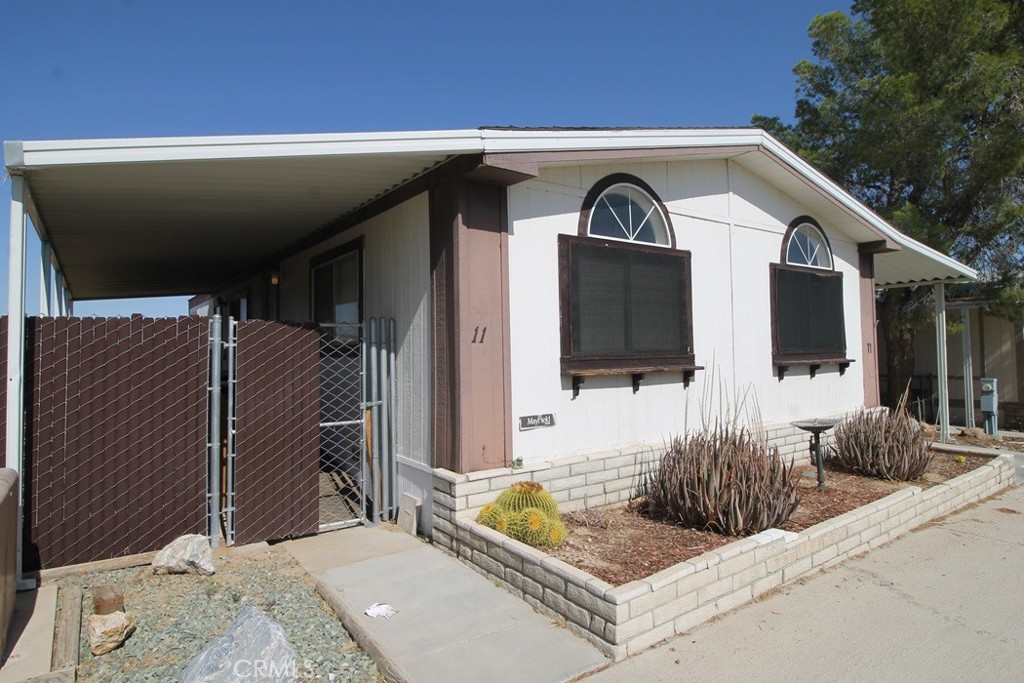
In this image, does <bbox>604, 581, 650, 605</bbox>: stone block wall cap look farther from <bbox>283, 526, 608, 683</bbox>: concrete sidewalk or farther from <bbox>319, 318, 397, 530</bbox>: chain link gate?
<bbox>319, 318, 397, 530</bbox>: chain link gate

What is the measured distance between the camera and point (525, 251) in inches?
214

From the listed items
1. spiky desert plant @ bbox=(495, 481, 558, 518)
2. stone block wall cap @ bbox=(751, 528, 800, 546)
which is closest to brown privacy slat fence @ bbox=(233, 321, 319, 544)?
spiky desert plant @ bbox=(495, 481, 558, 518)

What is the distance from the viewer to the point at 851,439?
24.5ft

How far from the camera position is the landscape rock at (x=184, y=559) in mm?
4398

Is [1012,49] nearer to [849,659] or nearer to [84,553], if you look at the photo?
[849,659]

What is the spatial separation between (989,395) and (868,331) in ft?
13.0

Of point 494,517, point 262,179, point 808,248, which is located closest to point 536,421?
point 494,517

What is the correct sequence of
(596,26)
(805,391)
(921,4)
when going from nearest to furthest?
(805,391) → (596,26) → (921,4)

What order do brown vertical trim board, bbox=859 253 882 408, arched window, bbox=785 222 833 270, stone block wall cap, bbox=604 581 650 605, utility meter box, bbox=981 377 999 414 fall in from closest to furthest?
1. stone block wall cap, bbox=604 581 650 605
2. arched window, bbox=785 222 833 270
3. brown vertical trim board, bbox=859 253 882 408
4. utility meter box, bbox=981 377 999 414

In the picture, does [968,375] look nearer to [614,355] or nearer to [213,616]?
[614,355]

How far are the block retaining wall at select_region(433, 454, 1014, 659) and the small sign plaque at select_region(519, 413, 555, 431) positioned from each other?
35 cm

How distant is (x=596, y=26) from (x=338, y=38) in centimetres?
377

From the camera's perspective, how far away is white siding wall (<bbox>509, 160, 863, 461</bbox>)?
17.9 ft

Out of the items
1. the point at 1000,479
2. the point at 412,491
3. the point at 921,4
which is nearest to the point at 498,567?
the point at 412,491
